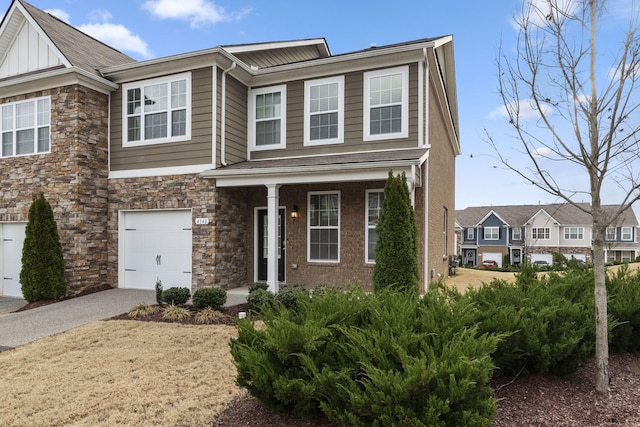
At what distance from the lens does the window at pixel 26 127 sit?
11.0 metres

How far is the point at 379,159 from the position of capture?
889cm

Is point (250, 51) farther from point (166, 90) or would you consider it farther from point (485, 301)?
point (485, 301)

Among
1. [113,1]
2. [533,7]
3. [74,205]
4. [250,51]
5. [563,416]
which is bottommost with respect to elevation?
[563,416]

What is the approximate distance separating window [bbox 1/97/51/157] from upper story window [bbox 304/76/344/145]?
23.0ft

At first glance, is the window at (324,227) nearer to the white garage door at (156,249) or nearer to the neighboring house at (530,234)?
the white garage door at (156,249)

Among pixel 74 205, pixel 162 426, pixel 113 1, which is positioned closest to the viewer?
pixel 162 426

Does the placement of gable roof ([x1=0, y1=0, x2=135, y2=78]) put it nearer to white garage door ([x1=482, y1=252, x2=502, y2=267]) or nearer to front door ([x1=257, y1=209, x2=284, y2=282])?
front door ([x1=257, y1=209, x2=284, y2=282])

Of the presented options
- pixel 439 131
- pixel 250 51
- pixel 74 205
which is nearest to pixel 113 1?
pixel 250 51

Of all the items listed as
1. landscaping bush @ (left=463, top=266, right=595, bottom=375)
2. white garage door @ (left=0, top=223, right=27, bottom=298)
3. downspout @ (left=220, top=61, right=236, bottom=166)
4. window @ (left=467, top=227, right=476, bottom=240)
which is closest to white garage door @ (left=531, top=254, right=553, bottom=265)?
window @ (left=467, top=227, right=476, bottom=240)

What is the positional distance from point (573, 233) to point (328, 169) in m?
37.1

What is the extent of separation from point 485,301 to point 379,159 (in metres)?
5.35

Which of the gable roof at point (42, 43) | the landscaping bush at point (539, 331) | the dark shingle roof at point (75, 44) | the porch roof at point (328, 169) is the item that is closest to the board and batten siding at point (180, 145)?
the porch roof at point (328, 169)

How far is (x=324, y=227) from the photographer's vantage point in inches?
415

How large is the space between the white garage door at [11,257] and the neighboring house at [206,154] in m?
0.06
